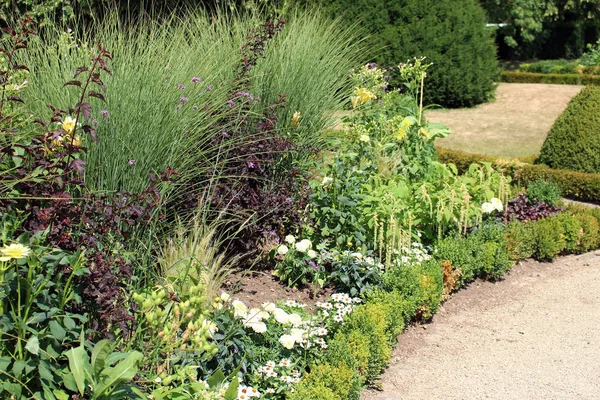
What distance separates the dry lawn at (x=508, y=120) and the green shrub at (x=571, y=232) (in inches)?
149

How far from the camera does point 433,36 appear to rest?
42.1ft

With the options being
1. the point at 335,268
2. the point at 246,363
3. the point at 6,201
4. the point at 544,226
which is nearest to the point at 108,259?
the point at 6,201

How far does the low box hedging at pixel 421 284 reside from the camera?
3.65 metres

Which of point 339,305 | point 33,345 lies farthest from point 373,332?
point 33,345

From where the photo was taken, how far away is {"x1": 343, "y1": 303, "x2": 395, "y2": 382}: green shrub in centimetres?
402

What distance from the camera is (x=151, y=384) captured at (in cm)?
311

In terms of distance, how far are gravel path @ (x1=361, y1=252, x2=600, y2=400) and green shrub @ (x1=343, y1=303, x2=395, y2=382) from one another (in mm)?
100

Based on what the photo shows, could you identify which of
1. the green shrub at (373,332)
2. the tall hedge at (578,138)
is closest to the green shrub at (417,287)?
the green shrub at (373,332)

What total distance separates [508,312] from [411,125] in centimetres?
182

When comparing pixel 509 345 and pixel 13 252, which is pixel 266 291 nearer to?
pixel 509 345

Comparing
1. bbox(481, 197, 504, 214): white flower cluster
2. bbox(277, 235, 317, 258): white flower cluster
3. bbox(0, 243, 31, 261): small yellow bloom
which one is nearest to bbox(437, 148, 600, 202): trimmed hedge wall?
bbox(481, 197, 504, 214): white flower cluster

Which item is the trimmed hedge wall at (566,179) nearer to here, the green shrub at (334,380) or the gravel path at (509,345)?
the gravel path at (509,345)

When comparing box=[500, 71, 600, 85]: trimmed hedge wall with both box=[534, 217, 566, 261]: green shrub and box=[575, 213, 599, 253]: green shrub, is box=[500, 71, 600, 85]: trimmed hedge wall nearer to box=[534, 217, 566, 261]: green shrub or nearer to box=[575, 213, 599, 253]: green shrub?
box=[575, 213, 599, 253]: green shrub

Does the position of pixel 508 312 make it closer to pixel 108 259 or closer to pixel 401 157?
pixel 401 157
